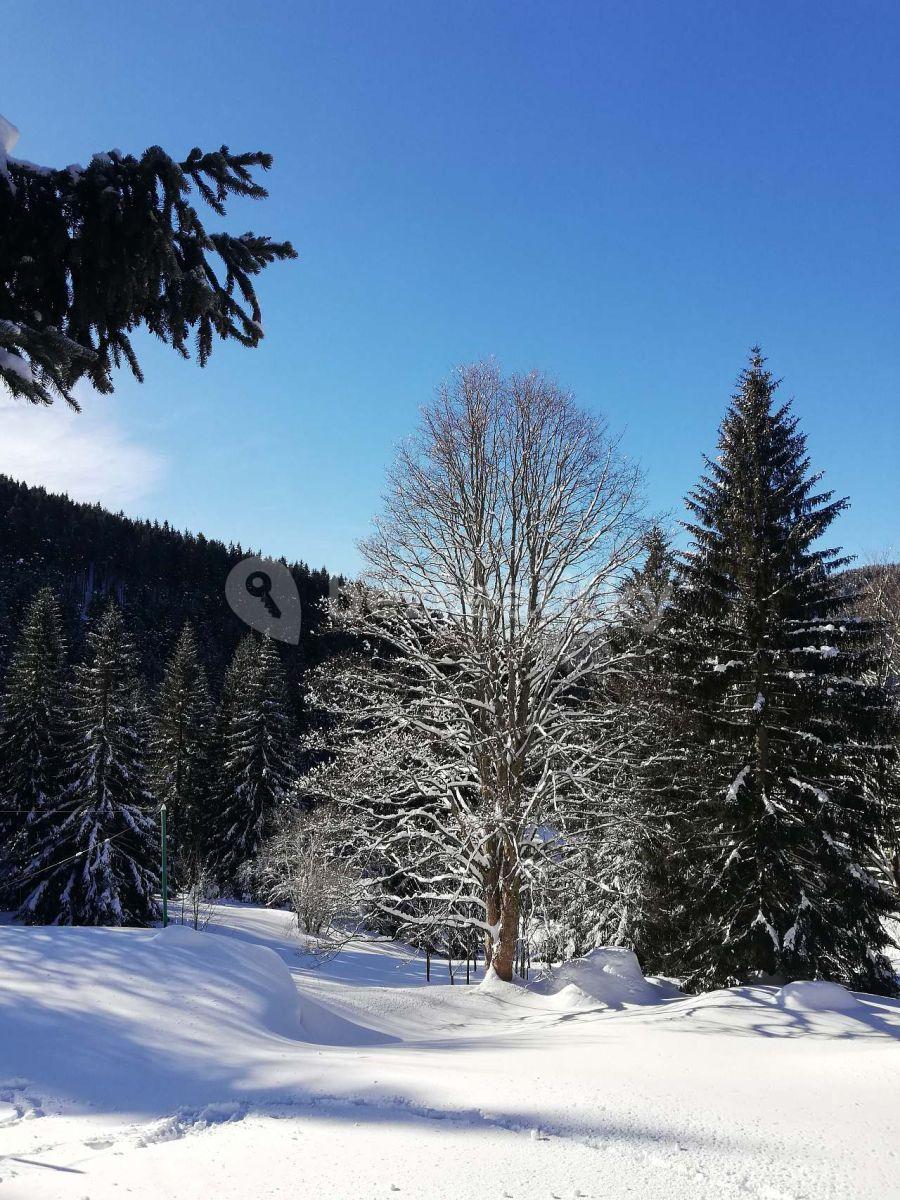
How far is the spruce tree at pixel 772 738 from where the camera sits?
12.4 m

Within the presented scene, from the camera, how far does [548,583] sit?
12.9 metres

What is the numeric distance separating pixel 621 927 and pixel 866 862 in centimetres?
527

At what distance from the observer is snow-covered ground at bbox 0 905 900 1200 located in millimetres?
3443

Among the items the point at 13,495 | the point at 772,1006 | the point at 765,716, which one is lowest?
the point at 772,1006

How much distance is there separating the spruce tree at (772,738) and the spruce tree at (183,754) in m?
31.0

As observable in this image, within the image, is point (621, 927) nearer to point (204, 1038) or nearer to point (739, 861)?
point (739, 861)

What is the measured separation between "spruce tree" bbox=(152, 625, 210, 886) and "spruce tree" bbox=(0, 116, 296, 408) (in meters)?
37.2

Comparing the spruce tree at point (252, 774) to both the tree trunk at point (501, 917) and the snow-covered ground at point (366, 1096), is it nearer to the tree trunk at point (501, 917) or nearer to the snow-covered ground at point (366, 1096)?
the tree trunk at point (501, 917)

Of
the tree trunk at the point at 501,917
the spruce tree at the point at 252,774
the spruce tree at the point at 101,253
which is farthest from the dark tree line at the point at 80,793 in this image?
the spruce tree at the point at 101,253

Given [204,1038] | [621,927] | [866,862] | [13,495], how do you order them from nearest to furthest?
[204,1038]
[866,862]
[621,927]
[13,495]

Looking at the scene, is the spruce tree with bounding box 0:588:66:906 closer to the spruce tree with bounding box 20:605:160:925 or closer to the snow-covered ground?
the spruce tree with bounding box 20:605:160:925

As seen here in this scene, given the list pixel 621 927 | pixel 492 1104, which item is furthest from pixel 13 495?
pixel 492 1104

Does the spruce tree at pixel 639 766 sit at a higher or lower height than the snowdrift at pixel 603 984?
higher

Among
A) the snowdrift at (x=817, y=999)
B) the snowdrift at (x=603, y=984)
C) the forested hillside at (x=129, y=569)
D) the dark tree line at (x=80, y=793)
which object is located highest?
the forested hillside at (x=129, y=569)
